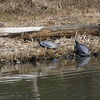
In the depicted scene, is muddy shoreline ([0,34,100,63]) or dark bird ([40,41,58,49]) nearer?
muddy shoreline ([0,34,100,63])

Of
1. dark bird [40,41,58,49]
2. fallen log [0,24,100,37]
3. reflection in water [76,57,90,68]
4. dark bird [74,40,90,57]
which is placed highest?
fallen log [0,24,100,37]

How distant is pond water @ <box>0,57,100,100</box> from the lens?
7.87 metres

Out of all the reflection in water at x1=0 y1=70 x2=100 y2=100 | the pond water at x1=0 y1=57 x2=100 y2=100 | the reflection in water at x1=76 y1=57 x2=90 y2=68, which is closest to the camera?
the reflection in water at x1=0 y1=70 x2=100 y2=100

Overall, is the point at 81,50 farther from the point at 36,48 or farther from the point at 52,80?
the point at 52,80

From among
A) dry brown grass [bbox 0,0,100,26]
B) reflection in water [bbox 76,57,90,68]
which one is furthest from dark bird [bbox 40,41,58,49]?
dry brown grass [bbox 0,0,100,26]

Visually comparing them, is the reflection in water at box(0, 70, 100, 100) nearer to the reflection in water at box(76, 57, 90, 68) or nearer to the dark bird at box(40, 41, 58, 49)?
the reflection in water at box(76, 57, 90, 68)

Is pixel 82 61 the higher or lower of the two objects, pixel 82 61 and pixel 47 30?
the lower

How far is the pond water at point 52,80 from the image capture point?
7871mm

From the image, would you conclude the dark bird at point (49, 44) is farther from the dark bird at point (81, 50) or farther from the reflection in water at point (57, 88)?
the reflection in water at point (57, 88)

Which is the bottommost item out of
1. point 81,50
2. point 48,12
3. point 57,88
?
point 57,88

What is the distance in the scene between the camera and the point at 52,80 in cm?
930

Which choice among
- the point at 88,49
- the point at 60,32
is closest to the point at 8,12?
the point at 60,32

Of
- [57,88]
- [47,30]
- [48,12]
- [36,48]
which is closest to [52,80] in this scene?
[57,88]

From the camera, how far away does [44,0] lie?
2059 centimetres
